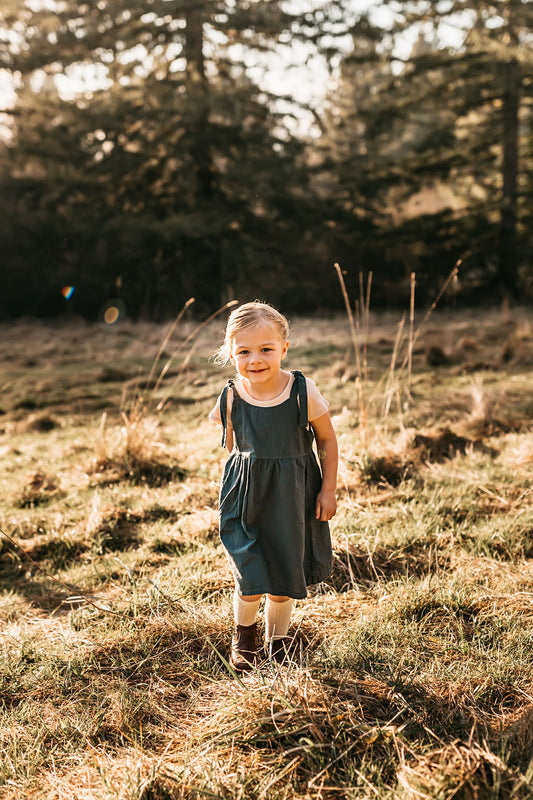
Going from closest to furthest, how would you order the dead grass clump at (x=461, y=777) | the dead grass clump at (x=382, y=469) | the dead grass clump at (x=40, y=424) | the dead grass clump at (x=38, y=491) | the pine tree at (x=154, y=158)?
the dead grass clump at (x=461, y=777) → the dead grass clump at (x=382, y=469) → the dead grass clump at (x=38, y=491) → the dead grass clump at (x=40, y=424) → the pine tree at (x=154, y=158)

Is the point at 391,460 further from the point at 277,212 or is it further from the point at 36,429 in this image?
the point at 277,212

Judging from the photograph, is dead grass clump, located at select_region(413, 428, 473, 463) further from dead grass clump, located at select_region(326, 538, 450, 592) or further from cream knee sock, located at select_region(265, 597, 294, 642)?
cream knee sock, located at select_region(265, 597, 294, 642)

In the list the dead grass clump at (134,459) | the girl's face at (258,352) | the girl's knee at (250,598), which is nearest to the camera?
the girl's face at (258,352)

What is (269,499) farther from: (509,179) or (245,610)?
(509,179)

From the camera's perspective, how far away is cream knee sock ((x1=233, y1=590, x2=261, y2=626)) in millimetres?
2268

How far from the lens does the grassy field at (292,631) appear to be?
1.75 meters

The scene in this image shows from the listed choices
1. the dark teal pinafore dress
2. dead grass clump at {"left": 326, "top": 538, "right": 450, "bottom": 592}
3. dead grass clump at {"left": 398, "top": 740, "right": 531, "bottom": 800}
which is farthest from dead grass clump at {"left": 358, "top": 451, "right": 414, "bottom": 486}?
Result: dead grass clump at {"left": 398, "top": 740, "right": 531, "bottom": 800}

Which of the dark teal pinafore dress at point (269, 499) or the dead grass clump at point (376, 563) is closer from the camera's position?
the dark teal pinafore dress at point (269, 499)

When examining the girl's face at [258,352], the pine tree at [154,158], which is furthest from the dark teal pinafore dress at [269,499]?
the pine tree at [154,158]

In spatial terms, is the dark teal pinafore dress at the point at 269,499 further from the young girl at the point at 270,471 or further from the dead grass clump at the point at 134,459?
the dead grass clump at the point at 134,459

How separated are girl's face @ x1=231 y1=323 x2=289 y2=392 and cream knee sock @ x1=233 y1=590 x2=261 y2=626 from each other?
0.77 m

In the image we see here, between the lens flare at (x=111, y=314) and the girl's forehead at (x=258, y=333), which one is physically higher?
the lens flare at (x=111, y=314)

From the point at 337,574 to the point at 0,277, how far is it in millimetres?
14624

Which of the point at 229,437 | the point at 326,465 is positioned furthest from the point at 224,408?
the point at 326,465
